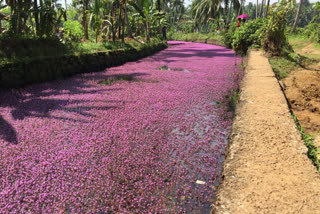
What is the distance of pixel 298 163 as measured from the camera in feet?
7.45

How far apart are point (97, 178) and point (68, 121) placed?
2.06 m

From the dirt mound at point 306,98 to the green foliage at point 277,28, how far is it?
352 cm

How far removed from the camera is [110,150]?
3473 millimetres

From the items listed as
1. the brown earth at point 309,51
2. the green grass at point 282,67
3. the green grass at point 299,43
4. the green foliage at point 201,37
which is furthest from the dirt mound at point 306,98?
the green foliage at point 201,37

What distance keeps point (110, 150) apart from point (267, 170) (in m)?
2.23

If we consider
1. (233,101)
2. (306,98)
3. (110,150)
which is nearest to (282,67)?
(306,98)

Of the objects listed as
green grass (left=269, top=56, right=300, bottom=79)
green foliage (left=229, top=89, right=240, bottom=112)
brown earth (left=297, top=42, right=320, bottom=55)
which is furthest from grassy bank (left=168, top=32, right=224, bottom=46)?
green foliage (left=229, top=89, right=240, bottom=112)

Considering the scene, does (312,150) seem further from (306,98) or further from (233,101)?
(233,101)

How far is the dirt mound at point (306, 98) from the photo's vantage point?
405 centimetres

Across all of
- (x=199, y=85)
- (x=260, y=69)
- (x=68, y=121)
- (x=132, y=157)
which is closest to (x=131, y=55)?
(x=199, y=85)

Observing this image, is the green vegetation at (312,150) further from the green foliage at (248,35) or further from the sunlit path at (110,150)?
the green foliage at (248,35)

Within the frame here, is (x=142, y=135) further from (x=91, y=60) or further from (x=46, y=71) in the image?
(x=91, y=60)

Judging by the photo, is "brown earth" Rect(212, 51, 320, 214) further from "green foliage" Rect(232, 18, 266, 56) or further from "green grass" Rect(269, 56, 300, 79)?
"green foliage" Rect(232, 18, 266, 56)

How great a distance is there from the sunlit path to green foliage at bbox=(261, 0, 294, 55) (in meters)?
5.12
